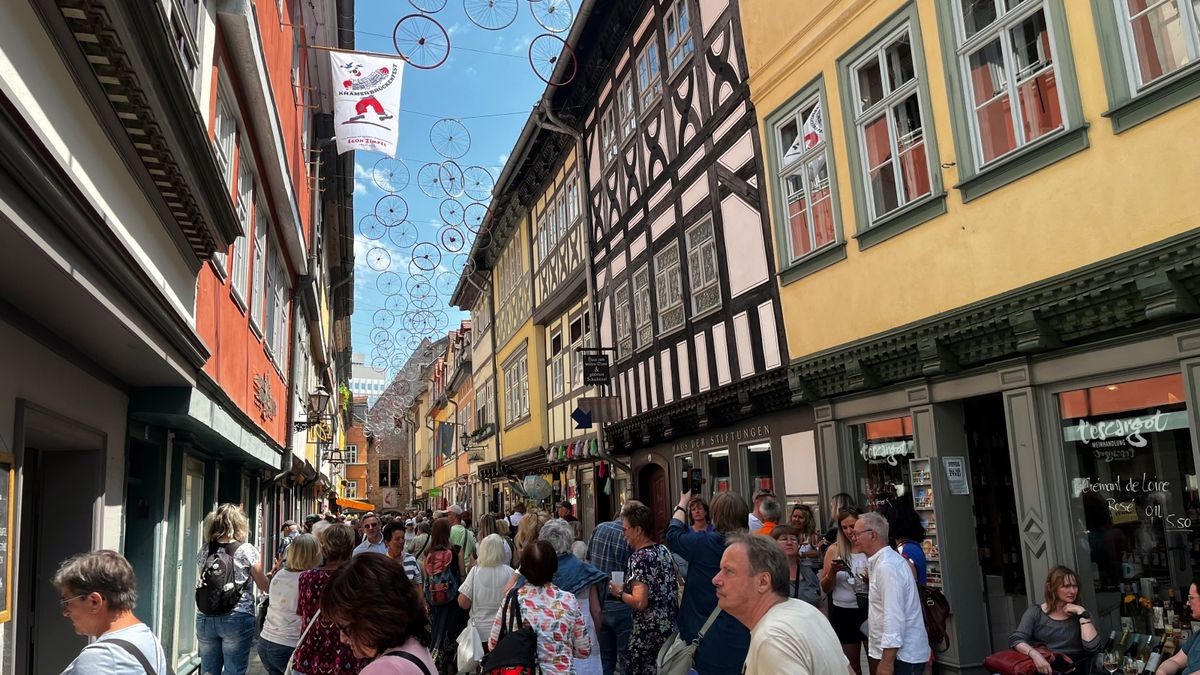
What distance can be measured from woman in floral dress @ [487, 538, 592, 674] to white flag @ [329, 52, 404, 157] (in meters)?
8.47

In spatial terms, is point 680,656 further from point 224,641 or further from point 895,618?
point 224,641

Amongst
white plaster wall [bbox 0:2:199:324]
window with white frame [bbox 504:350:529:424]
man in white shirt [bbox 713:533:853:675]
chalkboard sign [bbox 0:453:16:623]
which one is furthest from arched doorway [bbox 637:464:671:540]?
man in white shirt [bbox 713:533:853:675]

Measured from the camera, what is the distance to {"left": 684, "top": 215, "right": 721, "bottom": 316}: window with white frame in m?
13.5

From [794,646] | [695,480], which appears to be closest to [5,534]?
[794,646]

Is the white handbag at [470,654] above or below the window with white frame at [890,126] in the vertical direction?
below

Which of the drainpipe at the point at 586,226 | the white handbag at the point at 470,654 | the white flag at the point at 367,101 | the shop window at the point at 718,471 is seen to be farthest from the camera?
the drainpipe at the point at 586,226

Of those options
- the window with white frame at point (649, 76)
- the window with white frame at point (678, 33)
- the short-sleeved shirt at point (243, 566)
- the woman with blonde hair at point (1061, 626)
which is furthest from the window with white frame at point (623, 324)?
the woman with blonde hair at point (1061, 626)

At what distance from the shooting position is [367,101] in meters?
12.4

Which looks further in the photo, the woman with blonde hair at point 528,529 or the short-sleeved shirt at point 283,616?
the woman with blonde hair at point 528,529

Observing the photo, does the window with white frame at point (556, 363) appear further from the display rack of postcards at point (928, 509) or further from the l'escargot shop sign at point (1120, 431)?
the l'escargot shop sign at point (1120, 431)

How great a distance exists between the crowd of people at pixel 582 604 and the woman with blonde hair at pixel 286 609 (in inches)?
0.5

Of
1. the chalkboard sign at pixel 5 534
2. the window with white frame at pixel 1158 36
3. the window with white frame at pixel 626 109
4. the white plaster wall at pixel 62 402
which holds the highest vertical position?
the window with white frame at pixel 626 109

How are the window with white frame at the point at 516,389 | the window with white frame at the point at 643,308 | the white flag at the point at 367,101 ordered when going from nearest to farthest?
the white flag at the point at 367,101
the window with white frame at the point at 643,308
the window with white frame at the point at 516,389

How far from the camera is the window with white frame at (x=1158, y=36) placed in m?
6.06
